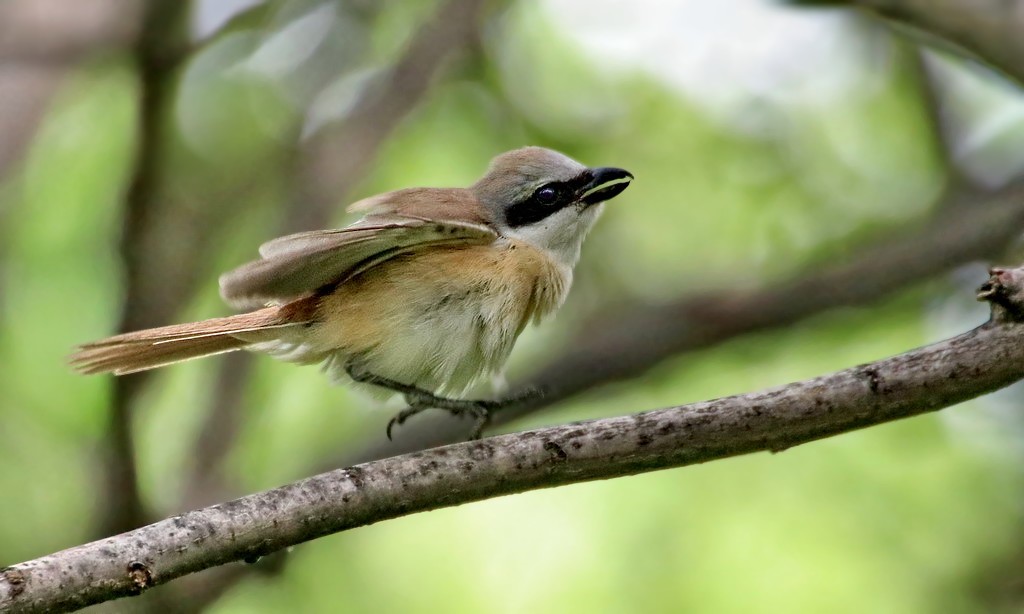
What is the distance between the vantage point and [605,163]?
858 cm

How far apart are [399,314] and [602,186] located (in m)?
1.44

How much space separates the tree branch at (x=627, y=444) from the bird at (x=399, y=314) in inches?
36.8

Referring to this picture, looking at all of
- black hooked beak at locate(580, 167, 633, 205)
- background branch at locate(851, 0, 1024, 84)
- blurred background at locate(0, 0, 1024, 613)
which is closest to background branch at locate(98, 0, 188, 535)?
blurred background at locate(0, 0, 1024, 613)

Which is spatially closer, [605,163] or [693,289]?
[693,289]

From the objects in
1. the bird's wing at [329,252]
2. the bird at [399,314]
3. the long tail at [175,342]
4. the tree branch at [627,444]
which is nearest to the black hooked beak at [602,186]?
the bird at [399,314]

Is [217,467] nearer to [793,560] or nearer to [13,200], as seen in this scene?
[13,200]

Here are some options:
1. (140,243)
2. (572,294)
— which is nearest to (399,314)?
(140,243)

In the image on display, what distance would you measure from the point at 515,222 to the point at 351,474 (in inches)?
94.7

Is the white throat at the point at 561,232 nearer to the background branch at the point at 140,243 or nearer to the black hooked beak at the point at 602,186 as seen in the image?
the black hooked beak at the point at 602,186

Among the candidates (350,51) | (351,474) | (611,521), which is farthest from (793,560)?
(350,51)

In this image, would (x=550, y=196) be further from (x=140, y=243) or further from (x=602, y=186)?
(x=140, y=243)

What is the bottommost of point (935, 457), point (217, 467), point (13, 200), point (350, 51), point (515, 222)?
point (935, 457)

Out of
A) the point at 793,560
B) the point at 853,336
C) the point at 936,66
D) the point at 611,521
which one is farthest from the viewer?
the point at 936,66

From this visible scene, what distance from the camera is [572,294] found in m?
8.64
